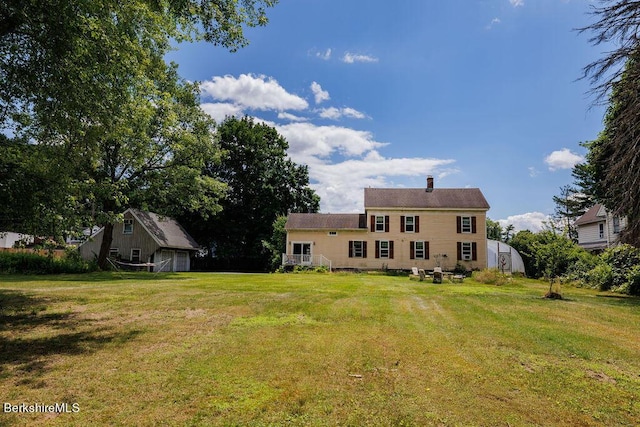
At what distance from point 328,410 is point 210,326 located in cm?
421

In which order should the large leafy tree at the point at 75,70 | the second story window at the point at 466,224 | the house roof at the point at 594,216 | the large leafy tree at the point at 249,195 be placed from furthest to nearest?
the large leafy tree at the point at 249,195, the house roof at the point at 594,216, the second story window at the point at 466,224, the large leafy tree at the point at 75,70

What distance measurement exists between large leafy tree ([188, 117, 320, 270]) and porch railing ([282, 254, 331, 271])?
8.85 meters

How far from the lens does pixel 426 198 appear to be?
1238 inches

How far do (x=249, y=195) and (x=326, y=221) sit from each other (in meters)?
12.3

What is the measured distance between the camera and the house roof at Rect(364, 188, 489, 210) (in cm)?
3053

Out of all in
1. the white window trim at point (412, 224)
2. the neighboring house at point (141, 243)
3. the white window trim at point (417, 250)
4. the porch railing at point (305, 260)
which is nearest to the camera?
the porch railing at point (305, 260)

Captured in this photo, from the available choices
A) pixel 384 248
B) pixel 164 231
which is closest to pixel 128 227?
pixel 164 231

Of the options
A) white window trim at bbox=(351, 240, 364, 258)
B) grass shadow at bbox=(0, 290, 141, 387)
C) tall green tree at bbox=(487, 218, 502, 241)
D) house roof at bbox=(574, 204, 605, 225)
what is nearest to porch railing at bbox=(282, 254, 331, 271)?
white window trim at bbox=(351, 240, 364, 258)

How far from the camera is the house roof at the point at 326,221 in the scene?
31.1 meters

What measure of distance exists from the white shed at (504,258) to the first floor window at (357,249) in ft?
32.9

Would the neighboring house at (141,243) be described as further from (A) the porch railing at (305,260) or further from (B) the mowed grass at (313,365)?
(B) the mowed grass at (313,365)

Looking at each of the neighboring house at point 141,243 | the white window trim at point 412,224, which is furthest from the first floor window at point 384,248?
the neighboring house at point 141,243

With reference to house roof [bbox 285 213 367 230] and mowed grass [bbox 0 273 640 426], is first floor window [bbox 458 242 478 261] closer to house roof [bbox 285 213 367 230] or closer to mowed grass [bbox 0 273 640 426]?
house roof [bbox 285 213 367 230]

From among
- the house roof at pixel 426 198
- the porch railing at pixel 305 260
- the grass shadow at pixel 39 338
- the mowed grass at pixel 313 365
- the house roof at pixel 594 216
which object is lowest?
the mowed grass at pixel 313 365
